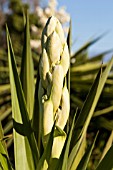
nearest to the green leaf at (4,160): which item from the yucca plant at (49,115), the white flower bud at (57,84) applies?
the yucca plant at (49,115)

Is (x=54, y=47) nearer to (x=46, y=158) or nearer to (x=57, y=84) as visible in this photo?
(x=57, y=84)

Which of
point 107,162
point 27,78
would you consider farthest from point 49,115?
point 27,78

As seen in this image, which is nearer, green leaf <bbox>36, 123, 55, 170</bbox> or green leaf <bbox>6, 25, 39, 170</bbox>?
green leaf <bbox>36, 123, 55, 170</bbox>

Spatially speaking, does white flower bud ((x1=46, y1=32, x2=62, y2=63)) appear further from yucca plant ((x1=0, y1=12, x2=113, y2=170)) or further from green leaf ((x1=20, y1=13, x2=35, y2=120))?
green leaf ((x1=20, y1=13, x2=35, y2=120))

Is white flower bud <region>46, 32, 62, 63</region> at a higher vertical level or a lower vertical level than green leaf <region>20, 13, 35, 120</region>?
higher

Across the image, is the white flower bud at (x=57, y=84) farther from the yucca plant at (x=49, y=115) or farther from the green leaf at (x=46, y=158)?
the green leaf at (x=46, y=158)

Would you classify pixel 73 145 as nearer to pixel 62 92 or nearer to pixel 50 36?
pixel 62 92

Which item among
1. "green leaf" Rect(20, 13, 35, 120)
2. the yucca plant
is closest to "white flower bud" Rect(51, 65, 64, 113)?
the yucca plant

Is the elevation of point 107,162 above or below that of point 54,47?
below
